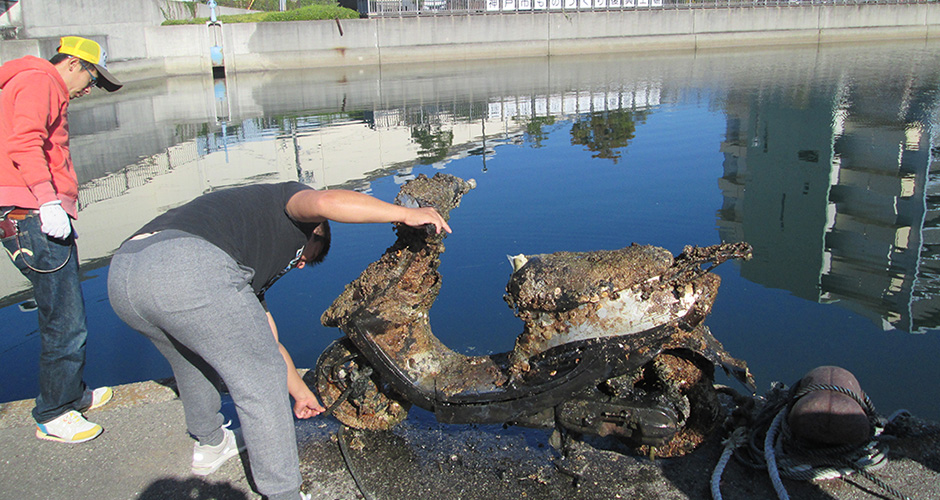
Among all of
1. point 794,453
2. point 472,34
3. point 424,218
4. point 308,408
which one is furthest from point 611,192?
point 472,34

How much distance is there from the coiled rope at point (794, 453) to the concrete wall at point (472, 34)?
27.9 metres

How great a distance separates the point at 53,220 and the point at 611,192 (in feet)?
18.7

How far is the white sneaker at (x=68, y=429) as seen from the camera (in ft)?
10.4

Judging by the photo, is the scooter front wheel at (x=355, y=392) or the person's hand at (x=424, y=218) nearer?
the person's hand at (x=424, y=218)

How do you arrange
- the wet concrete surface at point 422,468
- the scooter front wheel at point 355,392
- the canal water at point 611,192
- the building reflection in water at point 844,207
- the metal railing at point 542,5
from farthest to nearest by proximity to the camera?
the metal railing at point 542,5
the building reflection in water at point 844,207
the canal water at point 611,192
the scooter front wheel at point 355,392
the wet concrete surface at point 422,468

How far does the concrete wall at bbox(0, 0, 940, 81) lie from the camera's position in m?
28.3

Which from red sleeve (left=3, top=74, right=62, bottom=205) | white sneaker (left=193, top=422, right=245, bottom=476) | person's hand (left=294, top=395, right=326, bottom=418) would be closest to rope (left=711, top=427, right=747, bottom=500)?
person's hand (left=294, top=395, right=326, bottom=418)

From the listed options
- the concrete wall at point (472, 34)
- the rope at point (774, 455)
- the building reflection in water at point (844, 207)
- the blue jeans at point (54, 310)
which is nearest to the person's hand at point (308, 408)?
the blue jeans at point (54, 310)

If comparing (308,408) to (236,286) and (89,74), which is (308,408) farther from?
(89,74)

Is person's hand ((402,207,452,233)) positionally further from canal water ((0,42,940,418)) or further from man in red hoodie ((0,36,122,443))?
canal water ((0,42,940,418))

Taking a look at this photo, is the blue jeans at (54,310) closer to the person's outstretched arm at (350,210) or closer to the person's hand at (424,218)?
the person's outstretched arm at (350,210)

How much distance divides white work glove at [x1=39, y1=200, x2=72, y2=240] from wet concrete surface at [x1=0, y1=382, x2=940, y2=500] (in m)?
0.99

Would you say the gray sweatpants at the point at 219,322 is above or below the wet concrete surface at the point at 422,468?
above

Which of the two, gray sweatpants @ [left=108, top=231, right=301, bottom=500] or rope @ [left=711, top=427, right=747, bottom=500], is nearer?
gray sweatpants @ [left=108, top=231, right=301, bottom=500]
